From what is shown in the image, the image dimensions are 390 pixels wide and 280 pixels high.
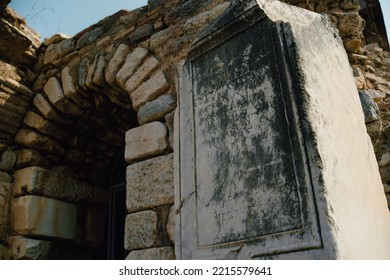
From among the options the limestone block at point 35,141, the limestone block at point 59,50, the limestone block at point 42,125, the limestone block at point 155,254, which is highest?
the limestone block at point 59,50

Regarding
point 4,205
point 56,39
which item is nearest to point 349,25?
point 56,39

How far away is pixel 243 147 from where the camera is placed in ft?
5.85

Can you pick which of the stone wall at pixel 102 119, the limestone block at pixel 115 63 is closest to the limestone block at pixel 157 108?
the stone wall at pixel 102 119

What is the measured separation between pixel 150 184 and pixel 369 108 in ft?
5.24

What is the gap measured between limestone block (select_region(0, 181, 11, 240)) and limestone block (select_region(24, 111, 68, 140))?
1.96 ft

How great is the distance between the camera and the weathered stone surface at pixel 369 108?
98.0 inches

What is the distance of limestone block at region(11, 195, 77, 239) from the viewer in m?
3.28

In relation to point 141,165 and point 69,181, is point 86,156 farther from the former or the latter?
point 141,165

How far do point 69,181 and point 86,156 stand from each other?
0.38m

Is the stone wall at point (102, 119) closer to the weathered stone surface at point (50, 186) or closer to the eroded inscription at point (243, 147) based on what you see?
the weathered stone surface at point (50, 186)

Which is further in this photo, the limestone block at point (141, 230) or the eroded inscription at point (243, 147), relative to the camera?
the limestone block at point (141, 230)

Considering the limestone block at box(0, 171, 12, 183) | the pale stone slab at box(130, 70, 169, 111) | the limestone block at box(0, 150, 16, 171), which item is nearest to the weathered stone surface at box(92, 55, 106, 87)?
the pale stone slab at box(130, 70, 169, 111)

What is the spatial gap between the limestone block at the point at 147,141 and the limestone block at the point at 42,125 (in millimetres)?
1133

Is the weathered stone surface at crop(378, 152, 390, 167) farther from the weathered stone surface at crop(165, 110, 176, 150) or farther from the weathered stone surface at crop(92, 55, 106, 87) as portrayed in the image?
the weathered stone surface at crop(92, 55, 106, 87)
